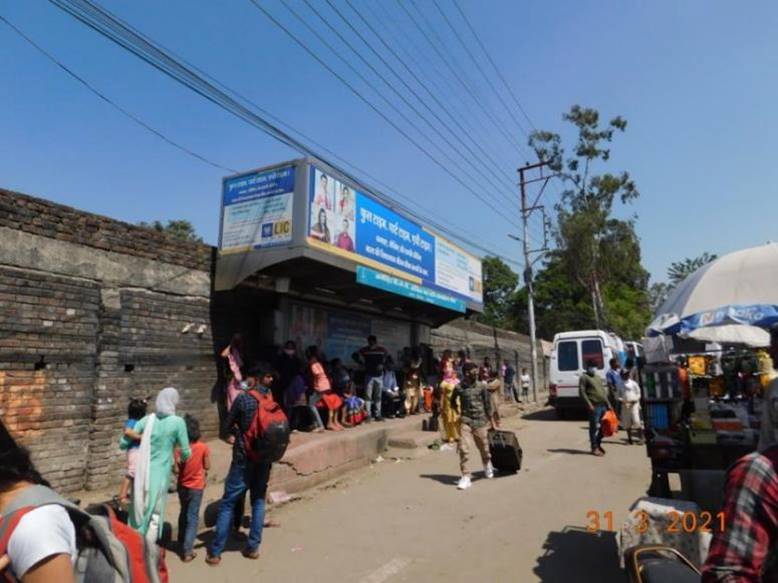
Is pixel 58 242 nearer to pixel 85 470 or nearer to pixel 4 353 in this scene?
pixel 4 353

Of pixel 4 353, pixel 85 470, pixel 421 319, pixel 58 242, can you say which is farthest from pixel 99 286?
pixel 421 319

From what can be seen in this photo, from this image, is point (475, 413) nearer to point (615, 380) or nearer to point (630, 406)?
point (630, 406)

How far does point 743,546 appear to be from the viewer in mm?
1677

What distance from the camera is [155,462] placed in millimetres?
5027

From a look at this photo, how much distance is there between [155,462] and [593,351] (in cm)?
1322

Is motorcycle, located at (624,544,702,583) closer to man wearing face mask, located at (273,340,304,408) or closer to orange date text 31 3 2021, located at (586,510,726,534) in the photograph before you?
orange date text 31 3 2021, located at (586,510,726,534)

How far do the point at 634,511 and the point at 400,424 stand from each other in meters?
7.49

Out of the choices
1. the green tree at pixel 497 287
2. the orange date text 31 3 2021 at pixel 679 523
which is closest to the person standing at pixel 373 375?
the orange date text 31 3 2021 at pixel 679 523

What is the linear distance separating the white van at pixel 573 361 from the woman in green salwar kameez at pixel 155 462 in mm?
12378

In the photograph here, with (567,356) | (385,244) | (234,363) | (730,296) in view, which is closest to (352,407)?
(234,363)

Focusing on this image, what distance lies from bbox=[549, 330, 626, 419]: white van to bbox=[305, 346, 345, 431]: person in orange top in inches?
297

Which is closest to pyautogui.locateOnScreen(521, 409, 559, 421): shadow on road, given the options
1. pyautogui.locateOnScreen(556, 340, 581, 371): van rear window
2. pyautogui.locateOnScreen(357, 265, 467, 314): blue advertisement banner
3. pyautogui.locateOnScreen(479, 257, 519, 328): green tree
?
pyautogui.locateOnScreen(556, 340, 581, 371): van rear window

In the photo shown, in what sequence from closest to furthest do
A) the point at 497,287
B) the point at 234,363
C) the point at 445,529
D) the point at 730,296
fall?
the point at 730,296 < the point at 445,529 < the point at 234,363 < the point at 497,287

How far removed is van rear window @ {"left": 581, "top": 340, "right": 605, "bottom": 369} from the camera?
15355 mm
